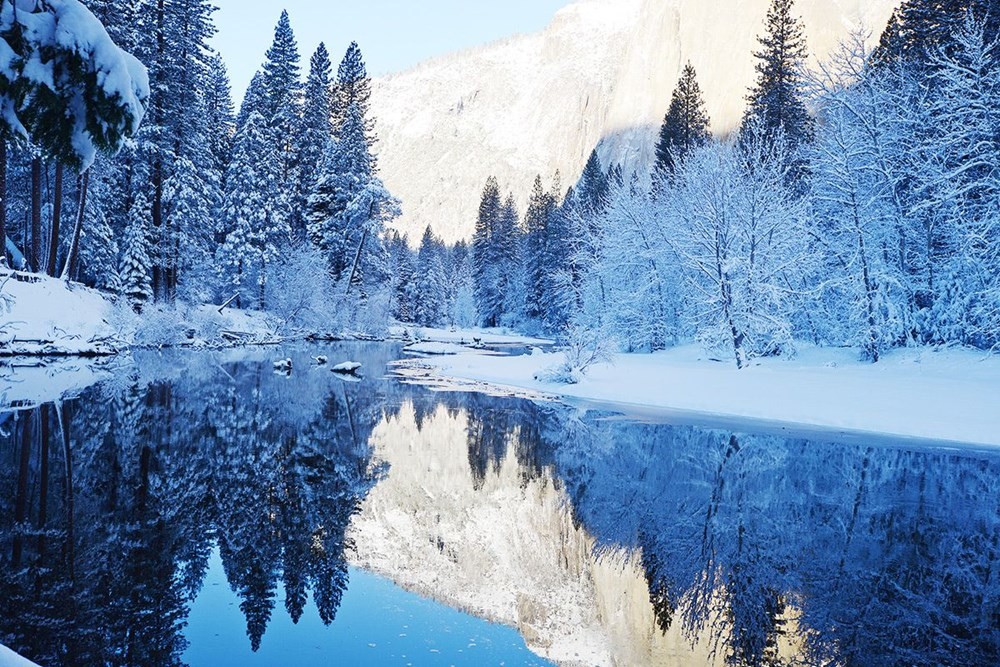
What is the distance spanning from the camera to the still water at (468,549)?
469 centimetres

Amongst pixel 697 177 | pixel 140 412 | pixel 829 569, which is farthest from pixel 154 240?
pixel 829 569

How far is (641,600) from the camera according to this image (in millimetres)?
5609

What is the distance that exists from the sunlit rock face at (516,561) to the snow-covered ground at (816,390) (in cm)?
980

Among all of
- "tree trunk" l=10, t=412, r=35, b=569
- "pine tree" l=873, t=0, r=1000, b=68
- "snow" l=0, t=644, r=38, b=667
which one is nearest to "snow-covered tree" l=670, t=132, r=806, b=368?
"pine tree" l=873, t=0, r=1000, b=68

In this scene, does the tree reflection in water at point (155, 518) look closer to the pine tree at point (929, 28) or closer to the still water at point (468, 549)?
the still water at point (468, 549)

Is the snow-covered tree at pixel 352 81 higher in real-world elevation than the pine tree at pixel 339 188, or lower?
higher

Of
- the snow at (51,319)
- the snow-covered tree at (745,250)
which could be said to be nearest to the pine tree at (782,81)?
the snow-covered tree at (745,250)

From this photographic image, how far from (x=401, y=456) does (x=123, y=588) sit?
610cm

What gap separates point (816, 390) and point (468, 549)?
16.4 m

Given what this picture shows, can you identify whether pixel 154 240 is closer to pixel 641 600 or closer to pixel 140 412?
pixel 140 412

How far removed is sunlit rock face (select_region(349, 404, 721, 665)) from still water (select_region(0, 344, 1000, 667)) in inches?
1.1

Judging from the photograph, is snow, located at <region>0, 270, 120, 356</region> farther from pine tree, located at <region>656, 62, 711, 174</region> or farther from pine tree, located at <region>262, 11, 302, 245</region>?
pine tree, located at <region>656, 62, 711, 174</region>

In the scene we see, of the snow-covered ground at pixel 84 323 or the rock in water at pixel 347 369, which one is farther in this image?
the rock in water at pixel 347 369

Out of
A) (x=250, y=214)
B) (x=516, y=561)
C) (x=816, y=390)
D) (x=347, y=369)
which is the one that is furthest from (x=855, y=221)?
(x=250, y=214)
